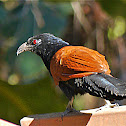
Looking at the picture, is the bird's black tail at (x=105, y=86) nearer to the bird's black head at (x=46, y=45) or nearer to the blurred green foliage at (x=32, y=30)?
the bird's black head at (x=46, y=45)

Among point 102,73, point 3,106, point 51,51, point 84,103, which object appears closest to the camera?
point 102,73

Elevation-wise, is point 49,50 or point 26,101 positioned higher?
point 49,50

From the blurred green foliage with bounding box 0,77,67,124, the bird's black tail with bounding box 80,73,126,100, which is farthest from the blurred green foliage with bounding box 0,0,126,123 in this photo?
the bird's black tail with bounding box 80,73,126,100

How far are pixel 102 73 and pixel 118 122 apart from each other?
0.96ft

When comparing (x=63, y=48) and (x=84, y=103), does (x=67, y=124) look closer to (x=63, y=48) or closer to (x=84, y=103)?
(x=63, y=48)

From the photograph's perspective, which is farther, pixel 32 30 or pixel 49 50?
pixel 32 30

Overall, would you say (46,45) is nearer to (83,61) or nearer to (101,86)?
(83,61)

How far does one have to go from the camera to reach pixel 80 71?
171 cm

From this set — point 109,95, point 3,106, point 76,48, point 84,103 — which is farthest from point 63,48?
point 84,103

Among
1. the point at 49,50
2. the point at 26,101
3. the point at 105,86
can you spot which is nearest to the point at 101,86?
the point at 105,86

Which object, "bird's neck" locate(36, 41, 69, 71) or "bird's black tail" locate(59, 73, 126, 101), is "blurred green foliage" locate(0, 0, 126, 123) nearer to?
"bird's neck" locate(36, 41, 69, 71)

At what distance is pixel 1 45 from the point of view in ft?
11.1

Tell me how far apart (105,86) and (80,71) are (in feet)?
0.74

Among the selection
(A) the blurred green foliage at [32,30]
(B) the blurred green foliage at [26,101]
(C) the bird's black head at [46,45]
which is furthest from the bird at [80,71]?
(A) the blurred green foliage at [32,30]
